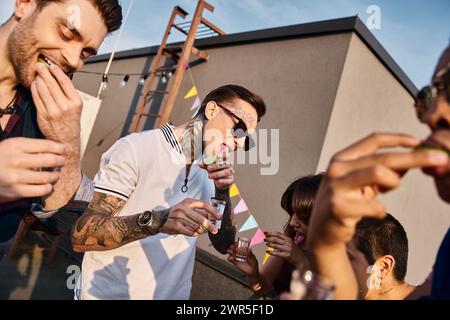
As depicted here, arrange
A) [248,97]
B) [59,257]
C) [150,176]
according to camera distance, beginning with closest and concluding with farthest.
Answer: [150,176]
[248,97]
[59,257]

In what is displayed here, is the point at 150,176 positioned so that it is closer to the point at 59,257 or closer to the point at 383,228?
the point at 383,228

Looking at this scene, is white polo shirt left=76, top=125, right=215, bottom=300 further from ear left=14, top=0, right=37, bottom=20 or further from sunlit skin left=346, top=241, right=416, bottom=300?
sunlit skin left=346, top=241, right=416, bottom=300

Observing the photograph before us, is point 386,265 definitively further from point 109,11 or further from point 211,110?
point 109,11

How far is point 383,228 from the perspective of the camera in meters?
1.96

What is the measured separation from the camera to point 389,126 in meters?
5.91

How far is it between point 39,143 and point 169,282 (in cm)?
152

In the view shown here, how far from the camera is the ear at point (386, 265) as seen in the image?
6.06ft

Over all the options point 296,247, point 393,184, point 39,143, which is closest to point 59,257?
point 296,247

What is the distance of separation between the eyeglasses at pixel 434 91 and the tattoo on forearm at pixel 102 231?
1.53 metres

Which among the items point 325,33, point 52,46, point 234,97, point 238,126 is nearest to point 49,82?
point 52,46

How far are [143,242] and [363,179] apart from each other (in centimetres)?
185

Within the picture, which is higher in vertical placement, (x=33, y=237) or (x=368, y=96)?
(x=368, y=96)

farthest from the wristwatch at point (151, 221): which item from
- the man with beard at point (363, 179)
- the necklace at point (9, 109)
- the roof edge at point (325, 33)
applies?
the roof edge at point (325, 33)

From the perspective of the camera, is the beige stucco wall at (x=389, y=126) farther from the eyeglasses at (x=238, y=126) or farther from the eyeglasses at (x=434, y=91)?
the eyeglasses at (x=434, y=91)
